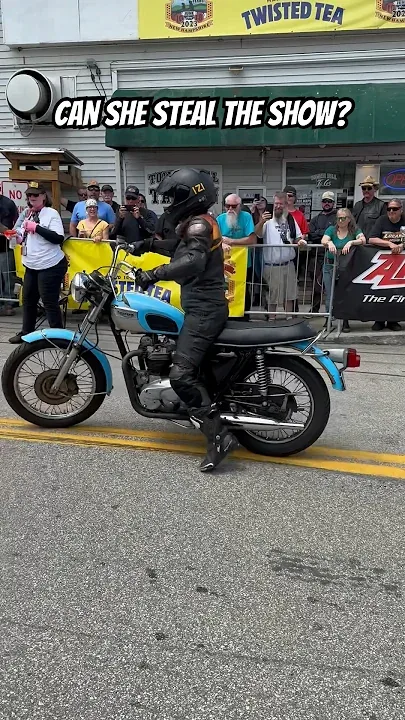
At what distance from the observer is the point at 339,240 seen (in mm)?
8047

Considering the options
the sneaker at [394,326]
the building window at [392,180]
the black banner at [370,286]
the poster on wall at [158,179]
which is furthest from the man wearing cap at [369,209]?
the poster on wall at [158,179]

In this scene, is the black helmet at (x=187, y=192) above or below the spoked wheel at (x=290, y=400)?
above

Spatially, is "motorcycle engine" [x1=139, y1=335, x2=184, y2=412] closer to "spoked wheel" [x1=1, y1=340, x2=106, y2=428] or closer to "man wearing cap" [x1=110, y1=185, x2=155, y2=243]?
"spoked wheel" [x1=1, y1=340, x2=106, y2=428]

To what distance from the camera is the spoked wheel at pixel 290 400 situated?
3949 millimetres

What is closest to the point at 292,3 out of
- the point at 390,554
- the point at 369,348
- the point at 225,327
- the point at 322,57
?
the point at 322,57

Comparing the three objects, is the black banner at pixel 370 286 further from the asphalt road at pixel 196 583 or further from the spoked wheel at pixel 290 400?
the spoked wheel at pixel 290 400

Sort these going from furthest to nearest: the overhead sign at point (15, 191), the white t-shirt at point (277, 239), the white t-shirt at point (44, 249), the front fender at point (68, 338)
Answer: the overhead sign at point (15, 191), the white t-shirt at point (277, 239), the white t-shirt at point (44, 249), the front fender at point (68, 338)

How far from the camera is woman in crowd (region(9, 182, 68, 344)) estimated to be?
6.68 meters

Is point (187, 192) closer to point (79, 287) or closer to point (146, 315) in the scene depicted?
point (146, 315)

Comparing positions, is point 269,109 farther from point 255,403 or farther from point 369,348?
point 255,403

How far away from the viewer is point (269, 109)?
37.9 ft

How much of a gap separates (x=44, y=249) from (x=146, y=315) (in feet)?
11.5

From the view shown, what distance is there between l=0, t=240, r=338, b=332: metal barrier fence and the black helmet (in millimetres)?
4729

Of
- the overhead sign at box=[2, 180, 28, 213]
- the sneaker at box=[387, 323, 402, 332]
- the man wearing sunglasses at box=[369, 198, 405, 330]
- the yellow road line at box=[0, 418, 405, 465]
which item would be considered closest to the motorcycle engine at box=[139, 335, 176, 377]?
the yellow road line at box=[0, 418, 405, 465]
